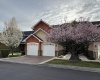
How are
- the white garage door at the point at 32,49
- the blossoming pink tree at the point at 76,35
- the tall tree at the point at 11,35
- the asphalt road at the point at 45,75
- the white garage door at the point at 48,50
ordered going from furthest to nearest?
the white garage door at the point at 32,49, the tall tree at the point at 11,35, the white garage door at the point at 48,50, the blossoming pink tree at the point at 76,35, the asphalt road at the point at 45,75

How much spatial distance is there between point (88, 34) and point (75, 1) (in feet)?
15.8

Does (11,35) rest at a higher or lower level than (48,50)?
higher

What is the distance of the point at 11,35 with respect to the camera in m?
25.5

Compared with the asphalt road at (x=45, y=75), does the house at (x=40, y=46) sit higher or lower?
higher

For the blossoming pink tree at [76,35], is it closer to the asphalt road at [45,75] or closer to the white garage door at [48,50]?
the asphalt road at [45,75]

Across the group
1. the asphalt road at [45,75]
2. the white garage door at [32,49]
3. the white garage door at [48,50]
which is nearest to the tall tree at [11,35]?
the white garage door at [32,49]

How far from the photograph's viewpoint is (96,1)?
53.5 ft

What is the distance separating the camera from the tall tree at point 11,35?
2498cm

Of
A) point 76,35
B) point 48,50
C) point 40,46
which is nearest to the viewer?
point 76,35

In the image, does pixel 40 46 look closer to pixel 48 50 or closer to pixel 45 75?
pixel 48 50

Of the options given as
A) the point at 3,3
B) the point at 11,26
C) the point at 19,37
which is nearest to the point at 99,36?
the point at 3,3

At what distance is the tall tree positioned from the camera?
2498cm

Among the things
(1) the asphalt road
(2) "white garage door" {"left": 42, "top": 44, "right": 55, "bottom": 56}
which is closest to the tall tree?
(2) "white garage door" {"left": 42, "top": 44, "right": 55, "bottom": 56}

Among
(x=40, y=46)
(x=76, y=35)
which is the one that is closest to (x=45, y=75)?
(x=76, y=35)
